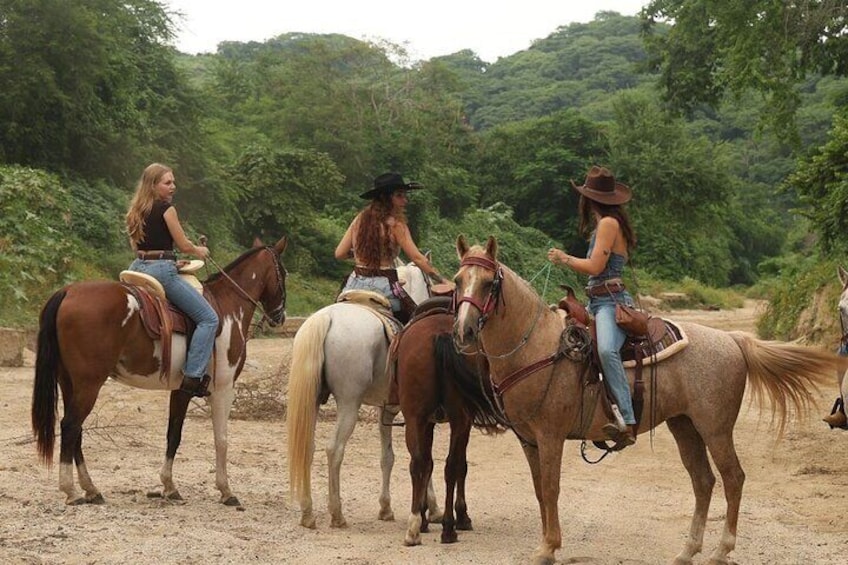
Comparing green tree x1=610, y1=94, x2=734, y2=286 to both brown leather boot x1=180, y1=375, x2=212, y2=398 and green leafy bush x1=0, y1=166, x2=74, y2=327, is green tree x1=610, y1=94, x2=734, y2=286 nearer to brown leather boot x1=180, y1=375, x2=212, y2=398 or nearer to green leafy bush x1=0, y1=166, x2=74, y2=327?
green leafy bush x1=0, y1=166, x2=74, y2=327

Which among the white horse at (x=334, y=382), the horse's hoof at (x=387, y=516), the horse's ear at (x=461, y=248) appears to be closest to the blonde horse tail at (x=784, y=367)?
the horse's ear at (x=461, y=248)

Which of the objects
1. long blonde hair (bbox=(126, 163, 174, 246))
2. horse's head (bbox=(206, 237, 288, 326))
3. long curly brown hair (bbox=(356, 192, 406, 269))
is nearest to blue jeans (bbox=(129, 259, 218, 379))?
long blonde hair (bbox=(126, 163, 174, 246))

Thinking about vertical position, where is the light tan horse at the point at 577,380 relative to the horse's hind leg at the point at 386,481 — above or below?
above

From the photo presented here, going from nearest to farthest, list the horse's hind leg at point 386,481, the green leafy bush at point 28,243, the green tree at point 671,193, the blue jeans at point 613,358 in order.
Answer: the blue jeans at point 613,358 → the horse's hind leg at point 386,481 → the green leafy bush at point 28,243 → the green tree at point 671,193

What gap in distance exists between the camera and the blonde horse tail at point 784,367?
7051mm

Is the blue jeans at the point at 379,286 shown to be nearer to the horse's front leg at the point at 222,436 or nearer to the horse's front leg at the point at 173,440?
the horse's front leg at the point at 222,436

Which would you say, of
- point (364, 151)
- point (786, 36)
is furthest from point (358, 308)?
point (364, 151)

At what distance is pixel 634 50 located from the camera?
139 m

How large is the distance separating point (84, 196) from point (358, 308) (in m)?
18.6

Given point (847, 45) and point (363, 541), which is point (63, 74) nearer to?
point (847, 45)

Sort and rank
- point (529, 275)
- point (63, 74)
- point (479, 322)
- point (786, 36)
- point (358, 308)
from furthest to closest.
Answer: point (529, 275) → point (63, 74) → point (786, 36) → point (358, 308) → point (479, 322)

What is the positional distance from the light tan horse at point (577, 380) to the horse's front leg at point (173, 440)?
3.04 m

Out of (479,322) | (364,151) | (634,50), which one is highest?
(634,50)

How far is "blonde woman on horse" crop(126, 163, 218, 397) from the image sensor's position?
326 inches
